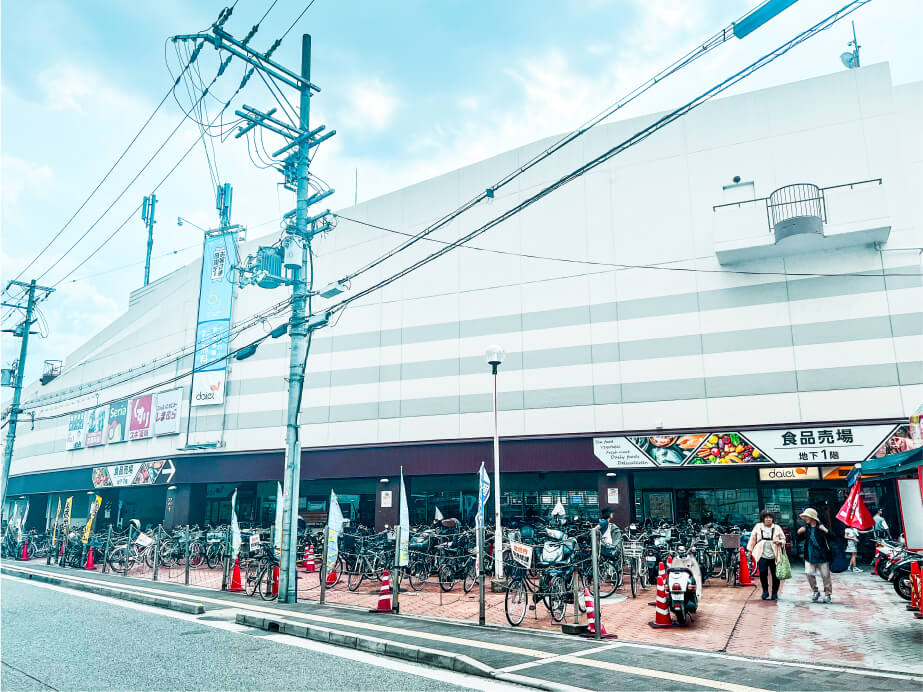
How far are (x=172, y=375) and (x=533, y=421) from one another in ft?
65.8

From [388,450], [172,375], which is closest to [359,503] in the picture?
[388,450]

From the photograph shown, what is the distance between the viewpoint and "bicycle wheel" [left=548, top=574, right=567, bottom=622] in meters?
11.1

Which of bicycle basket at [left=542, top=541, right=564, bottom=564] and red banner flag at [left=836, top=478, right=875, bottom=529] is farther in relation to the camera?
bicycle basket at [left=542, top=541, right=564, bottom=564]

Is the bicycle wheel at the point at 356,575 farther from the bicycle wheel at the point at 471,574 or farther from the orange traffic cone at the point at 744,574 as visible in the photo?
the orange traffic cone at the point at 744,574

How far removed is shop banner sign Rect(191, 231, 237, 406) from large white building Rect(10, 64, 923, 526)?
1252mm

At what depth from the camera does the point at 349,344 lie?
27469 millimetres

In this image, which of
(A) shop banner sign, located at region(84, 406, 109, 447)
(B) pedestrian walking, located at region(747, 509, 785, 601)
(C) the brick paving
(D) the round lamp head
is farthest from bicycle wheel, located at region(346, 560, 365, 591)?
(A) shop banner sign, located at region(84, 406, 109, 447)

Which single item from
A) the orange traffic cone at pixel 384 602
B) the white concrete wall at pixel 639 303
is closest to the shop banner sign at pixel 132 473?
the white concrete wall at pixel 639 303

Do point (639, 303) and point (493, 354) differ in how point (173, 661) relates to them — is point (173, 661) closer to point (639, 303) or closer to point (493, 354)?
point (493, 354)

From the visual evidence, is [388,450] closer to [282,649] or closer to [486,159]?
[486,159]

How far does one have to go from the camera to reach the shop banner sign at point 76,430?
37.0 meters

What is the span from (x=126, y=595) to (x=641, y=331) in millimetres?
16836

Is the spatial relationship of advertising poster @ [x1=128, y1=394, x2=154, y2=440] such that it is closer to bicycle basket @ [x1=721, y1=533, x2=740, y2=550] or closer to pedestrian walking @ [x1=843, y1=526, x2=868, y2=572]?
bicycle basket @ [x1=721, y1=533, x2=740, y2=550]

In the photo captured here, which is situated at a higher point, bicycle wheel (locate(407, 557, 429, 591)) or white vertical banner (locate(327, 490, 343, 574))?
white vertical banner (locate(327, 490, 343, 574))
